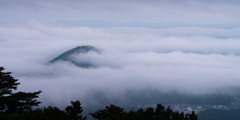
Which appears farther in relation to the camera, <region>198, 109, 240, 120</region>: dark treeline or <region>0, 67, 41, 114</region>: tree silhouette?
<region>198, 109, 240, 120</region>: dark treeline

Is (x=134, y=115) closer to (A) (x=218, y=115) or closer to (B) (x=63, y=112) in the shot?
(B) (x=63, y=112)

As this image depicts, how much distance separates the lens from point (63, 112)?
23125 millimetres

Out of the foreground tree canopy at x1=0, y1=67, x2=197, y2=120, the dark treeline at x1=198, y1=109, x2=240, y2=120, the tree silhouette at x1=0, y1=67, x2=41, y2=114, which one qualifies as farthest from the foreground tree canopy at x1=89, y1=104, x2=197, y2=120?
the dark treeline at x1=198, y1=109, x2=240, y2=120

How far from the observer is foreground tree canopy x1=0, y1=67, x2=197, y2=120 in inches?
853

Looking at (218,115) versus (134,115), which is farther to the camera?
(218,115)

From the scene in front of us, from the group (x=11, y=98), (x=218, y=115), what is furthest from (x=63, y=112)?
(x=218, y=115)

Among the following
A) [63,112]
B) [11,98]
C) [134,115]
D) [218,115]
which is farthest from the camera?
[218,115]

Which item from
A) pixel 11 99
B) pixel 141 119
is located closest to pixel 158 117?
pixel 141 119

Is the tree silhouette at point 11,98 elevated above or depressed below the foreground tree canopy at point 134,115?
above

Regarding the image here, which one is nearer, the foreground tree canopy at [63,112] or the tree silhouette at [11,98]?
the foreground tree canopy at [63,112]

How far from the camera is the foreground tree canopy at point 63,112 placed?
71.1 ft

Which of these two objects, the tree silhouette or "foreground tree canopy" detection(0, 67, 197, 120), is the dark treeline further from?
the tree silhouette

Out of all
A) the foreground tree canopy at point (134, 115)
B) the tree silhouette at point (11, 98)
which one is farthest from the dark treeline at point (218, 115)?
the tree silhouette at point (11, 98)

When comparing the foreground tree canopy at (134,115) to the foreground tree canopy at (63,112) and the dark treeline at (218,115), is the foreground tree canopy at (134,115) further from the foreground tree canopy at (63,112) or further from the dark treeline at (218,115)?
the dark treeline at (218,115)
